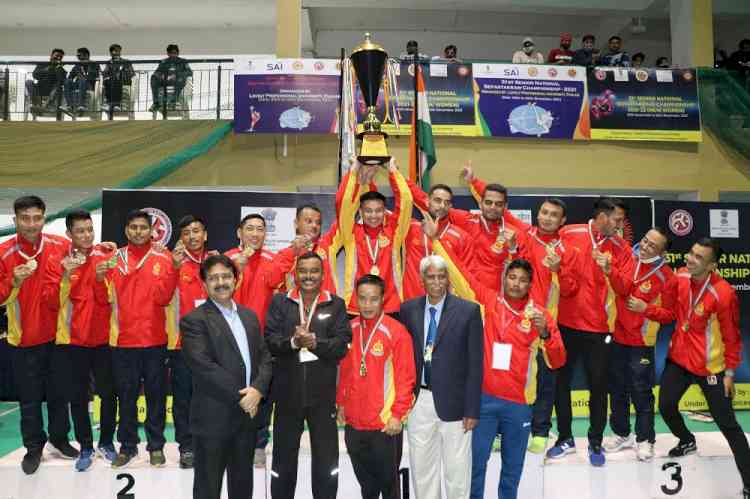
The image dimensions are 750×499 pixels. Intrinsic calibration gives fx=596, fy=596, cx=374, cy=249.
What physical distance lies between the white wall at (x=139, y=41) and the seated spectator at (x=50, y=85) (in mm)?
5328

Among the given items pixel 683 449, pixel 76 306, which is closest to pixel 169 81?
pixel 76 306

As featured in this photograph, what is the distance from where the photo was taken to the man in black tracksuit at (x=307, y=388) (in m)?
3.51

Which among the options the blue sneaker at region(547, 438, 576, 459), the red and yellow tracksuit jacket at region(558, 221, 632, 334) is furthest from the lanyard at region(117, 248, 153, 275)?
the blue sneaker at region(547, 438, 576, 459)

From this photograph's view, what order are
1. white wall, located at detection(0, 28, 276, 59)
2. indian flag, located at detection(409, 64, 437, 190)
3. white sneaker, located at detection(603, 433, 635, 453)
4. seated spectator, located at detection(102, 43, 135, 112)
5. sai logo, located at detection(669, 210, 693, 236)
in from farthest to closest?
1. white wall, located at detection(0, 28, 276, 59)
2. seated spectator, located at detection(102, 43, 135, 112)
3. sai logo, located at detection(669, 210, 693, 236)
4. indian flag, located at detection(409, 64, 437, 190)
5. white sneaker, located at detection(603, 433, 635, 453)

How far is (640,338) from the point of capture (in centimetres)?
469

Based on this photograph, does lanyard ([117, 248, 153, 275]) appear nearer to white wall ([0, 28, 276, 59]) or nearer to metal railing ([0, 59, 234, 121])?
metal railing ([0, 59, 234, 121])

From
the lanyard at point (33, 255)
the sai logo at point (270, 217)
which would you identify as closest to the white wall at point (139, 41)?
the sai logo at point (270, 217)

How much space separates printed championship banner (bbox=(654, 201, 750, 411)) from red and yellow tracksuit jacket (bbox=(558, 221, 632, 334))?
2426 millimetres

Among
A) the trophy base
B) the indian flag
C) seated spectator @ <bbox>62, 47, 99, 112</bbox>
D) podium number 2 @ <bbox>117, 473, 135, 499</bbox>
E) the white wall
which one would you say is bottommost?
podium number 2 @ <bbox>117, 473, 135, 499</bbox>

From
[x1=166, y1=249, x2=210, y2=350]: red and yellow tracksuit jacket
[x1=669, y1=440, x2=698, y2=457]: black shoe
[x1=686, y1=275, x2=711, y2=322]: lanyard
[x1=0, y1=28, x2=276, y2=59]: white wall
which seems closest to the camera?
[x1=166, y1=249, x2=210, y2=350]: red and yellow tracksuit jacket

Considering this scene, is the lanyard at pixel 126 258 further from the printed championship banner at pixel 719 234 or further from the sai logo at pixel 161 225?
the printed championship banner at pixel 719 234

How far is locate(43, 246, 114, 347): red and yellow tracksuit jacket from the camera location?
427 cm

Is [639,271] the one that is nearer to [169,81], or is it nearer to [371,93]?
[371,93]

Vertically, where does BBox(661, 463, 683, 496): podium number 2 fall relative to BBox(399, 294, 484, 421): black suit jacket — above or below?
below
